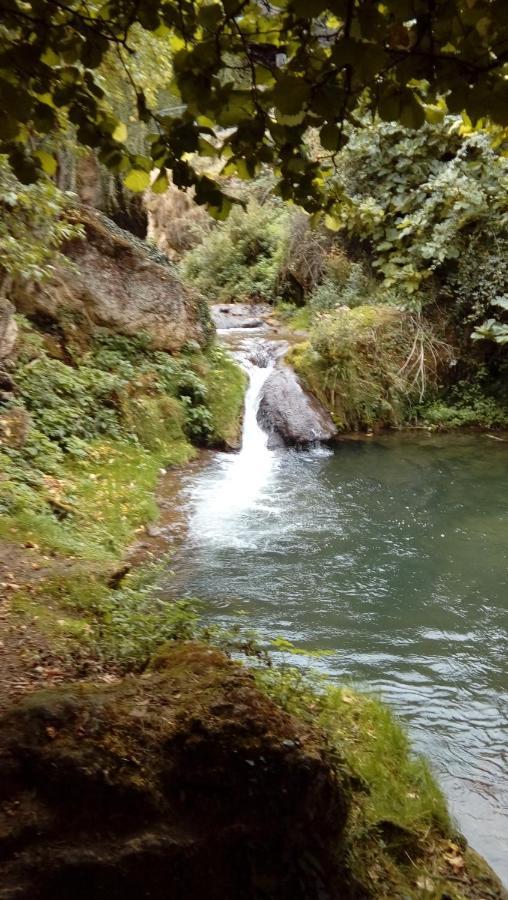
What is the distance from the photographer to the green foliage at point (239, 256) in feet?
56.9

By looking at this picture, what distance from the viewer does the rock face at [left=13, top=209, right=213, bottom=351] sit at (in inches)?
355

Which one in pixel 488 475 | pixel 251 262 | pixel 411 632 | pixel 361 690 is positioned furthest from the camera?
pixel 251 262

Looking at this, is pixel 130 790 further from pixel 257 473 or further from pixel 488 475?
pixel 488 475

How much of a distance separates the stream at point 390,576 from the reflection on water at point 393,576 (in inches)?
0.5

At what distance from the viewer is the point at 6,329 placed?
6879 millimetres

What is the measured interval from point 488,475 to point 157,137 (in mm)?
8039

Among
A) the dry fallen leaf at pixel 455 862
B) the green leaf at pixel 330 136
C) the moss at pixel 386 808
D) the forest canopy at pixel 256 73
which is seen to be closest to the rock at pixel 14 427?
the moss at pixel 386 808

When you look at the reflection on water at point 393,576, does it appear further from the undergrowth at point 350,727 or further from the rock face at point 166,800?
the rock face at point 166,800

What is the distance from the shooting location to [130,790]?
2.06 metres

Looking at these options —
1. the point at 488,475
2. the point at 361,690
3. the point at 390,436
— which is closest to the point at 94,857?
the point at 361,690

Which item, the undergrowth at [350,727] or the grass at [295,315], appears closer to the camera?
the undergrowth at [350,727]

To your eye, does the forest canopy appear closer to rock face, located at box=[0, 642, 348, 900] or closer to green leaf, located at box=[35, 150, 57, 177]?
green leaf, located at box=[35, 150, 57, 177]

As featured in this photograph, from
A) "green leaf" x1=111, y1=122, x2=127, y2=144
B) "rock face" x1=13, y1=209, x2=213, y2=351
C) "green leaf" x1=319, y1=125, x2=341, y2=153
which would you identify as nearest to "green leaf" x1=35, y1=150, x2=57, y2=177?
"green leaf" x1=111, y1=122, x2=127, y2=144

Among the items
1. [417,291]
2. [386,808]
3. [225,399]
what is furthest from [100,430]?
[417,291]
